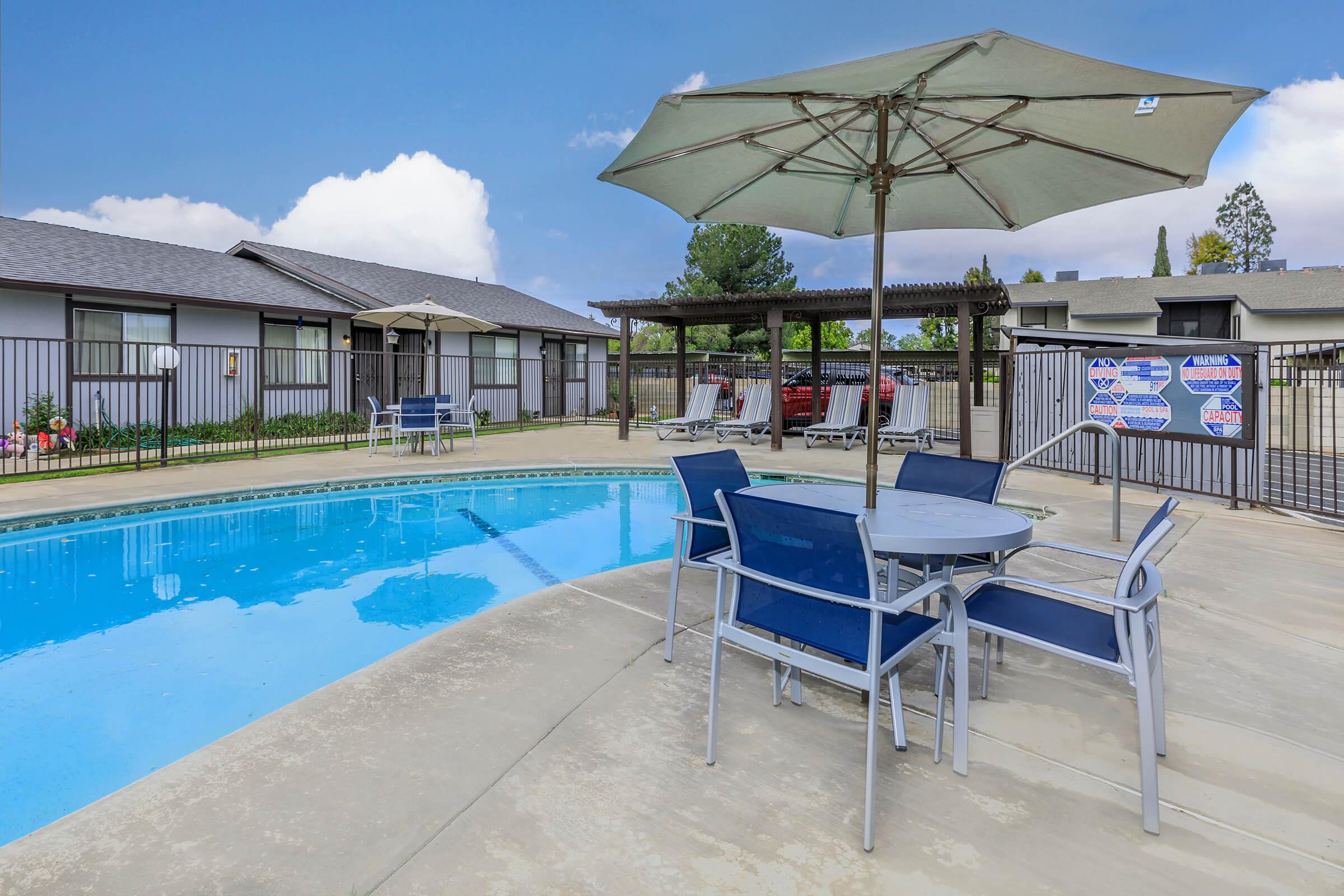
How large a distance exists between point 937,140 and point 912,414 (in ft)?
30.2

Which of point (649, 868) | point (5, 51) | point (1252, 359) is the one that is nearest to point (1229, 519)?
point (1252, 359)

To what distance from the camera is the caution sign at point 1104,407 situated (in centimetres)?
714

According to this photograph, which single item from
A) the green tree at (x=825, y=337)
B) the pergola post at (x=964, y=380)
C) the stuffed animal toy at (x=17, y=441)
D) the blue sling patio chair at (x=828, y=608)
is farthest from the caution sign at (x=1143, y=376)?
the green tree at (x=825, y=337)

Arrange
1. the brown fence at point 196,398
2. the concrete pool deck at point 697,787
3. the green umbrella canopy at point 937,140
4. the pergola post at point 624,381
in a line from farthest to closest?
the pergola post at point 624,381 → the brown fence at point 196,398 → the green umbrella canopy at point 937,140 → the concrete pool deck at point 697,787

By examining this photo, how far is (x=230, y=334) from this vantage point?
12977mm

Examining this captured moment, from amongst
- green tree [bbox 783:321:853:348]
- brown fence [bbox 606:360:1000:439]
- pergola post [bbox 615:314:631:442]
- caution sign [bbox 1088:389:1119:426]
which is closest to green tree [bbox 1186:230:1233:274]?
green tree [bbox 783:321:853:348]

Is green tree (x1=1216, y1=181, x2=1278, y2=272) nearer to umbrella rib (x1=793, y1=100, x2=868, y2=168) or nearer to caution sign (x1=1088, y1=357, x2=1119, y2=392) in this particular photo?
caution sign (x1=1088, y1=357, x2=1119, y2=392)

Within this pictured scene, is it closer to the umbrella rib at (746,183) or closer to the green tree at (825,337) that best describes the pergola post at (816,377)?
the umbrella rib at (746,183)

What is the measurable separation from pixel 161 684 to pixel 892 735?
10.7ft

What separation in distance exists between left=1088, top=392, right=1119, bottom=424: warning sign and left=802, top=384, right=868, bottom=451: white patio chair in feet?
15.3

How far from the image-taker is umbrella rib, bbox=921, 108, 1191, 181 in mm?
3084

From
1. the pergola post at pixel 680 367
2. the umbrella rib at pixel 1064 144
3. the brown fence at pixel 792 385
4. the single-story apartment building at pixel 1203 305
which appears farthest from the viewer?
the single-story apartment building at pixel 1203 305

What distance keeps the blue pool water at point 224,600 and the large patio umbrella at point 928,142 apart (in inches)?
116

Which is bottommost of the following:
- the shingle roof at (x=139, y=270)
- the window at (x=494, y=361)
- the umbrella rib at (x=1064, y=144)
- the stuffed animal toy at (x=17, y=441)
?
the stuffed animal toy at (x=17, y=441)
